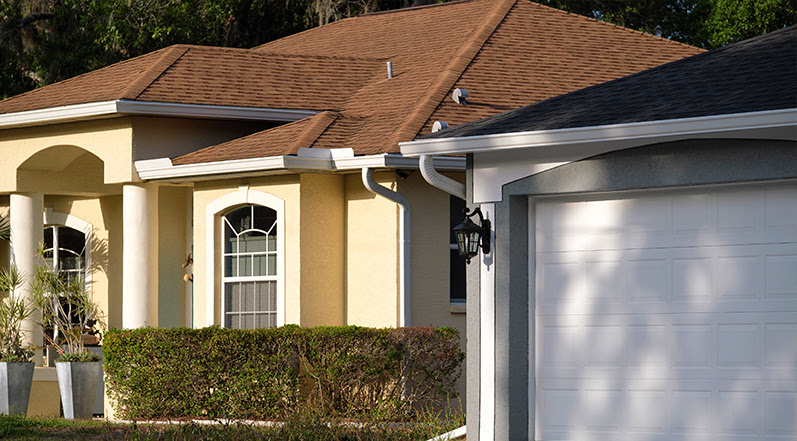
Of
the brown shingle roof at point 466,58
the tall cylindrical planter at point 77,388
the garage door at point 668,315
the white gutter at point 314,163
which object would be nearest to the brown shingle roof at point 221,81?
the brown shingle roof at point 466,58

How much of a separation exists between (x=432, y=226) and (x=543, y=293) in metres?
3.98

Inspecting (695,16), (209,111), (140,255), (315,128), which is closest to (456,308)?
(315,128)

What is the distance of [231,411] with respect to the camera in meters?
14.0

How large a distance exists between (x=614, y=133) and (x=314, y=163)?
5.32 metres

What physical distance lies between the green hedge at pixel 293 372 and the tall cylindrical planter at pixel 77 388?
121 cm

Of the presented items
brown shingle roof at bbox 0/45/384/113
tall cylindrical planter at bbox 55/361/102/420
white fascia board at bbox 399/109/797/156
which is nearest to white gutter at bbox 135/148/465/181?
brown shingle roof at bbox 0/45/384/113

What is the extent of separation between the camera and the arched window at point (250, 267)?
15164mm

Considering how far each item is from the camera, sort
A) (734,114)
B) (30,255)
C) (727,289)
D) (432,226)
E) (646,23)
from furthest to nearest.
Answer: (646,23) < (30,255) < (432,226) < (727,289) < (734,114)

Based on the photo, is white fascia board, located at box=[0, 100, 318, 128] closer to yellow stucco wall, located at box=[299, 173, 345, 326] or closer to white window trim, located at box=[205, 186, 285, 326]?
white window trim, located at box=[205, 186, 285, 326]

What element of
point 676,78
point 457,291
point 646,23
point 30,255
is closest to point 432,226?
point 457,291

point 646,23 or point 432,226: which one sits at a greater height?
point 646,23

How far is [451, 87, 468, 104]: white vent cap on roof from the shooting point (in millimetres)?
15566

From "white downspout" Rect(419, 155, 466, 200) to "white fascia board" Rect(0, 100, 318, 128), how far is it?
199 inches

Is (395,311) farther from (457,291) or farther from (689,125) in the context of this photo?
(689,125)
